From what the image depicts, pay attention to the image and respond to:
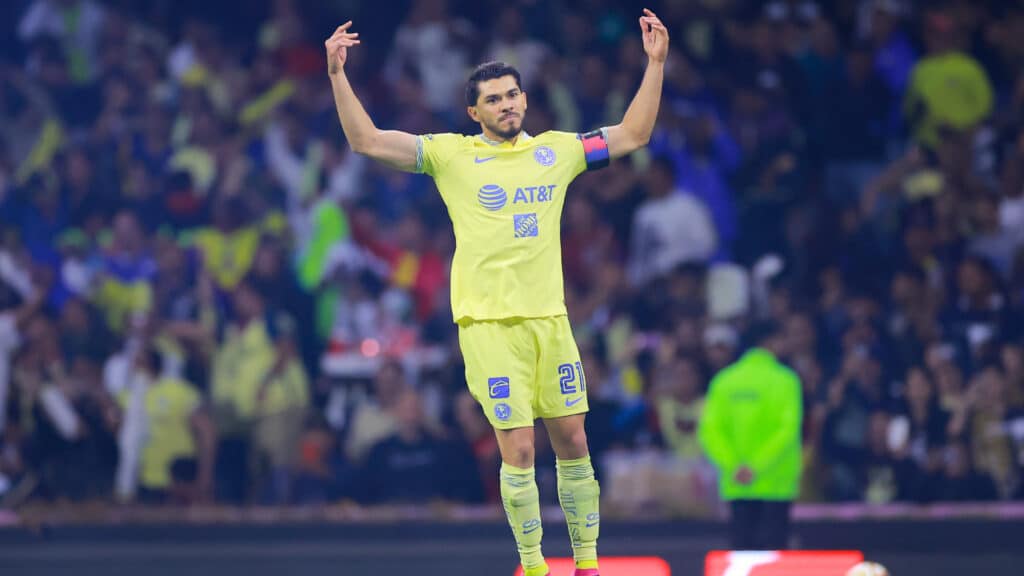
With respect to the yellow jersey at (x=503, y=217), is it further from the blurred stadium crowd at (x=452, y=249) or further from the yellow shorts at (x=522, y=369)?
the blurred stadium crowd at (x=452, y=249)

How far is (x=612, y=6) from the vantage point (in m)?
15.2

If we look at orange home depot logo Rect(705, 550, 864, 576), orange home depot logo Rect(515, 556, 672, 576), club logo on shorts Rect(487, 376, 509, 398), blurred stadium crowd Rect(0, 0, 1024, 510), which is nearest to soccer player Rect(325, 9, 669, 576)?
club logo on shorts Rect(487, 376, 509, 398)

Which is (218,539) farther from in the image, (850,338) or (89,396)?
(850,338)

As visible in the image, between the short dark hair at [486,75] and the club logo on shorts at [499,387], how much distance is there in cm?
119

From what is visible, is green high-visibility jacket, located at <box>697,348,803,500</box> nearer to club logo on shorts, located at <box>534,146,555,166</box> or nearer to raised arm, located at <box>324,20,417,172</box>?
club logo on shorts, located at <box>534,146,555,166</box>

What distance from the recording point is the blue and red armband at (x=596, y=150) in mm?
7562

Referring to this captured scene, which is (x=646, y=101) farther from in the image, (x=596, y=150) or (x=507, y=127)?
(x=507, y=127)

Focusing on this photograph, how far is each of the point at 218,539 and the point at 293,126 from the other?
155 inches

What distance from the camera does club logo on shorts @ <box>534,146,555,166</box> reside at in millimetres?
7469

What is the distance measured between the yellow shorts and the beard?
2.63ft

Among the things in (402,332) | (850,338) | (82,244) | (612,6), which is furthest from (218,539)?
(612,6)

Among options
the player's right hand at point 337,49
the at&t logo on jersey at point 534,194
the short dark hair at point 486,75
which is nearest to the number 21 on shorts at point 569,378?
the at&t logo on jersey at point 534,194

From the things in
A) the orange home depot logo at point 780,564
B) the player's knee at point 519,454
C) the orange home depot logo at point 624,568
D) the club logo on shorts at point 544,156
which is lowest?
the orange home depot logo at point 624,568

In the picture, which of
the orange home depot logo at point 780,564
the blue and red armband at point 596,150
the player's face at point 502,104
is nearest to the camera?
the orange home depot logo at point 780,564
